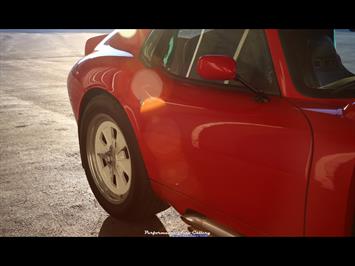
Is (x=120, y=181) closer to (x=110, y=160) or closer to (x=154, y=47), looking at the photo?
(x=110, y=160)

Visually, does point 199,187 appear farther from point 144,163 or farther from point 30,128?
point 30,128

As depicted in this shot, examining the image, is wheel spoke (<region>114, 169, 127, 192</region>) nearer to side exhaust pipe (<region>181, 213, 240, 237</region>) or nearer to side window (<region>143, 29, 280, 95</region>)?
side exhaust pipe (<region>181, 213, 240, 237</region>)

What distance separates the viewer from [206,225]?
2428mm

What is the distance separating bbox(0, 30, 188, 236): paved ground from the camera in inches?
121

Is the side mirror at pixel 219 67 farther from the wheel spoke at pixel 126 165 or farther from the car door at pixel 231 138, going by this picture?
the wheel spoke at pixel 126 165

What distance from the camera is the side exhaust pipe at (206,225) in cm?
234

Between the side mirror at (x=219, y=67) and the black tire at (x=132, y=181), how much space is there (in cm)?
81

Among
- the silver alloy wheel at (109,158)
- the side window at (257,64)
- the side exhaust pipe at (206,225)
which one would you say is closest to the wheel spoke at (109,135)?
the silver alloy wheel at (109,158)

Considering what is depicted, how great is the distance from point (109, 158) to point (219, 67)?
4.42 feet

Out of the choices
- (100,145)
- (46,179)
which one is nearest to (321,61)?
(100,145)

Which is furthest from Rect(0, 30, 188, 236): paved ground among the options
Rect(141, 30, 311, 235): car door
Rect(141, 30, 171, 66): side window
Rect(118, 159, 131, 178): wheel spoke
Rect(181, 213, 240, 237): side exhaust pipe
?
Rect(141, 30, 171, 66): side window
